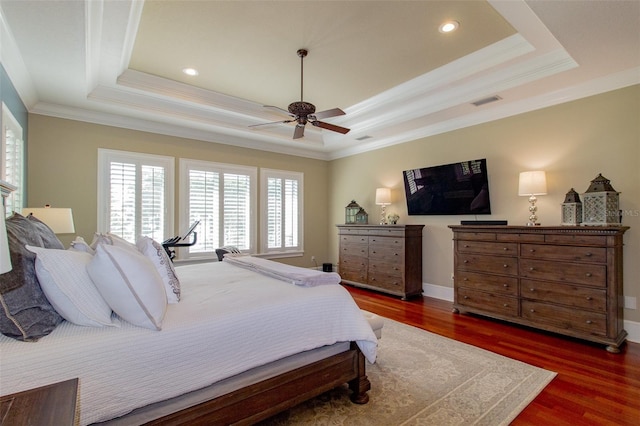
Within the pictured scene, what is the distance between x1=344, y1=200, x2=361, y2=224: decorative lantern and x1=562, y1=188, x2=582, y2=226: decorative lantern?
3.31m

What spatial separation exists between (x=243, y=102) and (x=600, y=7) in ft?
13.2

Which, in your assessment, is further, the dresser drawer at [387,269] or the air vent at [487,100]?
the dresser drawer at [387,269]

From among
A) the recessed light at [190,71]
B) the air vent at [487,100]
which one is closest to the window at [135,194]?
the recessed light at [190,71]

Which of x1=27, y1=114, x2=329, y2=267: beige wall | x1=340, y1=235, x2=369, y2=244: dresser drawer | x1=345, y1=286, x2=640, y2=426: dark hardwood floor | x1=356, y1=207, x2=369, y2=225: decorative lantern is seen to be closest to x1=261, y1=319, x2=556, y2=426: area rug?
x1=345, y1=286, x2=640, y2=426: dark hardwood floor

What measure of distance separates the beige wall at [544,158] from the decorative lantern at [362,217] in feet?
2.13

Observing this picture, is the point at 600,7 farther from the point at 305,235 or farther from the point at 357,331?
the point at 305,235

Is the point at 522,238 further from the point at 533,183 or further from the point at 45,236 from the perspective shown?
the point at 45,236

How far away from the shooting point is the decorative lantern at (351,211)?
618 cm

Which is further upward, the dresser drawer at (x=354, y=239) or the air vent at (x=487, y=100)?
the air vent at (x=487, y=100)

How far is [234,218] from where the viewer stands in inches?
221

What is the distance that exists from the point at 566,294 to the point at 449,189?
202 cm

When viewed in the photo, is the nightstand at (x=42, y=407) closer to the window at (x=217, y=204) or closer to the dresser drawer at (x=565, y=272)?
the dresser drawer at (x=565, y=272)

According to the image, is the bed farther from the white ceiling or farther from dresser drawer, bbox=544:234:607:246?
dresser drawer, bbox=544:234:607:246

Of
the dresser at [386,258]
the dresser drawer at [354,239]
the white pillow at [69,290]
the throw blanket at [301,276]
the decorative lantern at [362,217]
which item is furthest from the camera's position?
the decorative lantern at [362,217]
